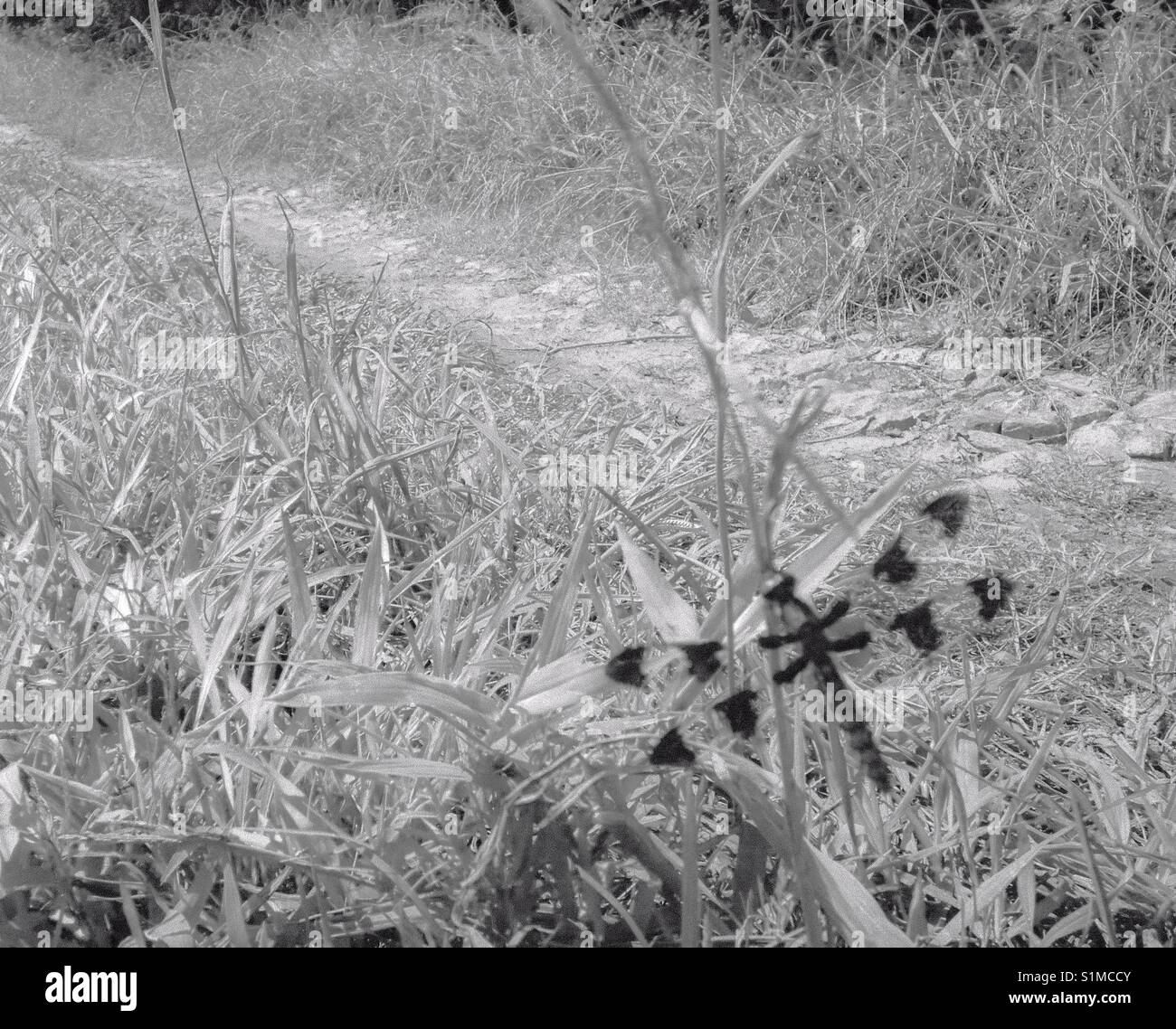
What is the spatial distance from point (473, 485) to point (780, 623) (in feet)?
3.65

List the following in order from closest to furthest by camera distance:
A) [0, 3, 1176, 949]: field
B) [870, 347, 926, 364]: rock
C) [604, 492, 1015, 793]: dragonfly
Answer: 1. [604, 492, 1015, 793]: dragonfly
2. [0, 3, 1176, 949]: field
3. [870, 347, 926, 364]: rock

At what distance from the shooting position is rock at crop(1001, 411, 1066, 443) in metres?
2.31

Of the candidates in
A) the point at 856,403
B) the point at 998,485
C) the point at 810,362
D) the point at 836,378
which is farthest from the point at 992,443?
the point at 810,362

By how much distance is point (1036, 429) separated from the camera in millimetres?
2332

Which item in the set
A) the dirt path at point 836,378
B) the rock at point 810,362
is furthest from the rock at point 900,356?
the rock at point 810,362

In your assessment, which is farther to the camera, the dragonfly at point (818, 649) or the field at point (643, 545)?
the field at point (643, 545)

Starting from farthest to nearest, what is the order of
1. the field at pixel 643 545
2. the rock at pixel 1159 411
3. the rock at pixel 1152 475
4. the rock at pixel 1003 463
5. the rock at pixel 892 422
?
the rock at pixel 892 422
the rock at pixel 1159 411
the rock at pixel 1003 463
the rock at pixel 1152 475
the field at pixel 643 545

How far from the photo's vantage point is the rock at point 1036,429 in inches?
91.1

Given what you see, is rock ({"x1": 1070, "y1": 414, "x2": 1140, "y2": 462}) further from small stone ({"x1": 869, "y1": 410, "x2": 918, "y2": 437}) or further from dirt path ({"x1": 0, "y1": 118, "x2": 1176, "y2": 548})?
small stone ({"x1": 869, "y1": 410, "x2": 918, "y2": 437})

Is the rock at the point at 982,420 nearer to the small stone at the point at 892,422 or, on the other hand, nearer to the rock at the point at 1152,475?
the small stone at the point at 892,422

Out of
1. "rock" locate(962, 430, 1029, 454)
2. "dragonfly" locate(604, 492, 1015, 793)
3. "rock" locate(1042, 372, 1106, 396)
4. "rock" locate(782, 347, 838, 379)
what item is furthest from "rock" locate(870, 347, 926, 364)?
"dragonfly" locate(604, 492, 1015, 793)

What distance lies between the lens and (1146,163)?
2773 millimetres

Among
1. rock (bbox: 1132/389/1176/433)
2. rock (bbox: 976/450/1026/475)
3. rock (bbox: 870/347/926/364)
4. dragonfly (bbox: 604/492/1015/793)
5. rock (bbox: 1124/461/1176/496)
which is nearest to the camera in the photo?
dragonfly (bbox: 604/492/1015/793)

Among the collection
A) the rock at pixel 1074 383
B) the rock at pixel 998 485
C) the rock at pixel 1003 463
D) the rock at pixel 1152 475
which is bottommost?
the rock at pixel 998 485
